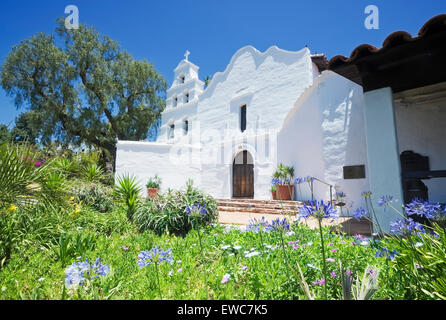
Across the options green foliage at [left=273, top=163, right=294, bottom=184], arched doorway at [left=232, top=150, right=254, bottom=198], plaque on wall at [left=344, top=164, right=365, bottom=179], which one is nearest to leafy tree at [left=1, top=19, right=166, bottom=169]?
arched doorway at [left=232, top=150, right=254, bottom=198]

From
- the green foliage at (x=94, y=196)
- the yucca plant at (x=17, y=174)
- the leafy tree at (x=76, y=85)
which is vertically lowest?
the green foliage at (x=94, y=196)

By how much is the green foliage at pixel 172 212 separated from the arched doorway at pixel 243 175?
5661mm

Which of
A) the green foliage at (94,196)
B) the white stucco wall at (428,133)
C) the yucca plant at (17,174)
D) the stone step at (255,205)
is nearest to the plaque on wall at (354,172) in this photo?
the white stucco wall at (428,133)

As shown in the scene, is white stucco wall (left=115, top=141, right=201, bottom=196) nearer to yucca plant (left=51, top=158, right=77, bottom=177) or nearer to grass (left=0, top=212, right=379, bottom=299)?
yucca plant (left=51, top=158, right=77, bottom=177)

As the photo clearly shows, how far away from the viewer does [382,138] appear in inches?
128

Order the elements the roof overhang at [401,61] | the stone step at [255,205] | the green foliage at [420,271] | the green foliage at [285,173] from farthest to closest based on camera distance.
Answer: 1. the green foliage at [285,173]
2. the stone step at [255,205]
3. the roof overhang at [401,61]
4. the green foliage at [420,271]

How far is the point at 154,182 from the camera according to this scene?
11023 mm

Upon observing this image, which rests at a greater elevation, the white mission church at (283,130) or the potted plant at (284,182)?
the white mission church at (283,130)

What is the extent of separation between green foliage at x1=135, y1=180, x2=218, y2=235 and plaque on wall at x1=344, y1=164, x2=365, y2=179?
361 cm

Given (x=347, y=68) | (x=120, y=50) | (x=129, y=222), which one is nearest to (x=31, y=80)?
(x=120, y=50)

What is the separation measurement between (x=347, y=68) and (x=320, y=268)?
9.49 ft

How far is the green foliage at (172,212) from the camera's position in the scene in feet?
13.9

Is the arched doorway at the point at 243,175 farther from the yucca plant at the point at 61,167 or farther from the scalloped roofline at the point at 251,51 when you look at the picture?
the yucca plant at the point at 61,167

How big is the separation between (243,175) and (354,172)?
5.52m
